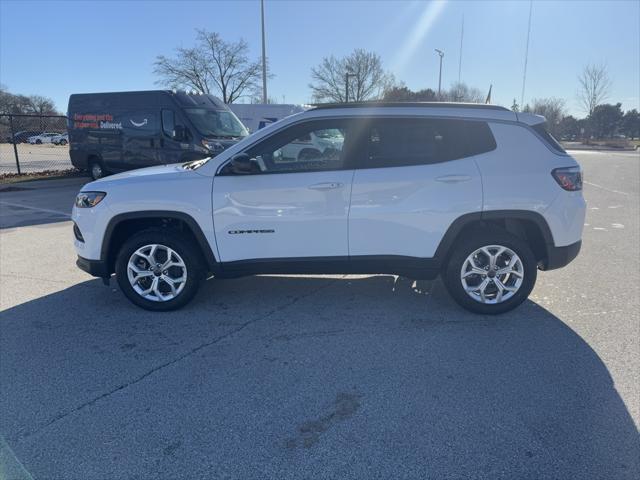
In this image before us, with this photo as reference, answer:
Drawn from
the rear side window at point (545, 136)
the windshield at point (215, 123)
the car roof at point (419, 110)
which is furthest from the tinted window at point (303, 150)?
the windshield at point (215, 123)

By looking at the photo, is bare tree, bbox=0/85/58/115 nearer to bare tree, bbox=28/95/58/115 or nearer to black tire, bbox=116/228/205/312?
bare tree, bbox=28/95/58/115

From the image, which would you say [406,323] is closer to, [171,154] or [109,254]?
[109,254]

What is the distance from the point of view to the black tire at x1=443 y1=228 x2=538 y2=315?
13.3 feet

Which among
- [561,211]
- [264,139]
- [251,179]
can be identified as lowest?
[561,211]

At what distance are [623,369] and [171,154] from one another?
1134cm

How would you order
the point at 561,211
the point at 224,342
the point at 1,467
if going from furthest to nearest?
1. the point at 561,211
2. the point at 224,342
3. the point at 1,467

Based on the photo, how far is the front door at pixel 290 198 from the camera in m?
3.97

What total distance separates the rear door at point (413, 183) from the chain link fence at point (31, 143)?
1521cm

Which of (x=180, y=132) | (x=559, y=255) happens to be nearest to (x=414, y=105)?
(x=559, y=255)

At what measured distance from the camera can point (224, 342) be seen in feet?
12.3

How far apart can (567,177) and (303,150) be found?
2.29 m

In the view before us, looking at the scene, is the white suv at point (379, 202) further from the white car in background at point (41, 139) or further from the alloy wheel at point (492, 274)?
the white car in background at point (41, 139)

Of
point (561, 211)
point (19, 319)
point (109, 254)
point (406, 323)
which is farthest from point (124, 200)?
point (561, 211)

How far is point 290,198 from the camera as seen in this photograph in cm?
398
